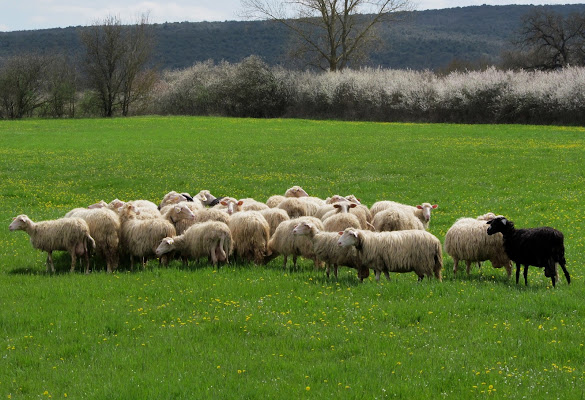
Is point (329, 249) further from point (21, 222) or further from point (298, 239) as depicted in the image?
point (21, 222)

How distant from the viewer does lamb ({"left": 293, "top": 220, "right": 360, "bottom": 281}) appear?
10812 millimetres

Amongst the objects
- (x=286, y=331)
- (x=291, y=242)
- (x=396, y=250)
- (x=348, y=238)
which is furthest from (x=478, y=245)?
(x=286, y=331)

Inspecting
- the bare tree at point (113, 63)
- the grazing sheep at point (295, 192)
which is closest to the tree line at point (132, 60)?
the bare tree at point (113, 63)

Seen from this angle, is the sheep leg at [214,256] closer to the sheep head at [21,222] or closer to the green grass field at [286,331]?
the green grass field at [286,331]

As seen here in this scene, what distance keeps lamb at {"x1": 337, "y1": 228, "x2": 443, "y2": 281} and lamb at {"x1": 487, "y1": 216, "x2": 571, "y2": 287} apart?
117cm

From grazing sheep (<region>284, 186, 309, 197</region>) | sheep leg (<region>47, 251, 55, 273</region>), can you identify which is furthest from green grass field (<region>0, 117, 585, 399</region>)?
grazing sheep (<region>284, 186, 309, 197</region>)

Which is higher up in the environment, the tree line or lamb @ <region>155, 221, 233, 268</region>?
the tree line

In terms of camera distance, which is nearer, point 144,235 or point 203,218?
point 144,235

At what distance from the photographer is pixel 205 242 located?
37.9 feet

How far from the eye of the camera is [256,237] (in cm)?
1206

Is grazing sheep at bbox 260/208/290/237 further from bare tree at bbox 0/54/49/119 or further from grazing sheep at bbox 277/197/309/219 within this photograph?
bare tree at bbox 0/54/49/119

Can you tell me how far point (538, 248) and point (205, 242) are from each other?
562 centimetres

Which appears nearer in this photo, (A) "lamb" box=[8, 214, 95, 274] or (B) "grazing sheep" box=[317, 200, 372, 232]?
(A) "lamb" box=[8, 214, 95, 274]

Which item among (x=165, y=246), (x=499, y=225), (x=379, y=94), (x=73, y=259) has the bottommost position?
(x=73, y=259)
